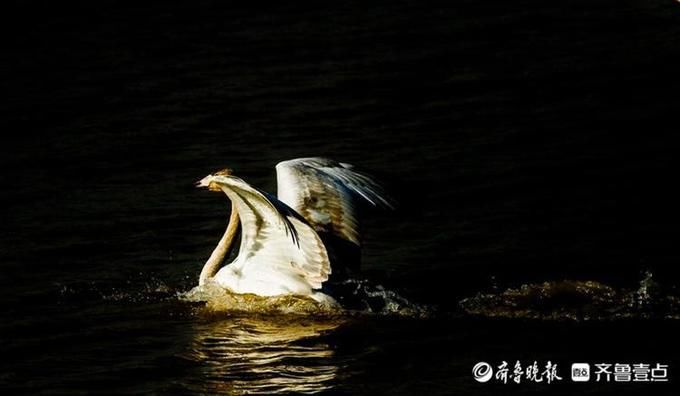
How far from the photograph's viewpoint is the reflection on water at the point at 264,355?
9.48 metres

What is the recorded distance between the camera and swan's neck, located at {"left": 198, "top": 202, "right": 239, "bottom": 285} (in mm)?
12047

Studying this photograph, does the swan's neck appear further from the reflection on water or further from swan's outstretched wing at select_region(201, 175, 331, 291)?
the reflection on water

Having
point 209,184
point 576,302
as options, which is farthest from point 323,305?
point 576,302

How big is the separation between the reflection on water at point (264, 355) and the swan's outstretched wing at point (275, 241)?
0.43m

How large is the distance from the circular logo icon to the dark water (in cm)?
11

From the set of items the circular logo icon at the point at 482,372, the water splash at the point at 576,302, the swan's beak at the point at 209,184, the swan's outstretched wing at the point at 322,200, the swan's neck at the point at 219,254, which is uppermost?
the swan's beak at the point at 209,184

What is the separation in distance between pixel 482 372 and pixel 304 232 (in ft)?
6.98

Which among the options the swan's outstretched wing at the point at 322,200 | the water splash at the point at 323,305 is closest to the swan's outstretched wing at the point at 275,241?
the water splash at the point at 323,305

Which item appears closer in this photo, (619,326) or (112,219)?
(619,326)

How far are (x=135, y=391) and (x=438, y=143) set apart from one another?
22.8ft

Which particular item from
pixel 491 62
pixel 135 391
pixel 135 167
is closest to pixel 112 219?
pixel 135 167

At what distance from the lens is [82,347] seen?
411 inches

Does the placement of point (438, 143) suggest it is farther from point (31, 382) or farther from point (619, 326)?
point (31, 382)

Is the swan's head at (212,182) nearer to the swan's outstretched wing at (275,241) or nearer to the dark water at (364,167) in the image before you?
the swan's outstretched wing at (275,241)
